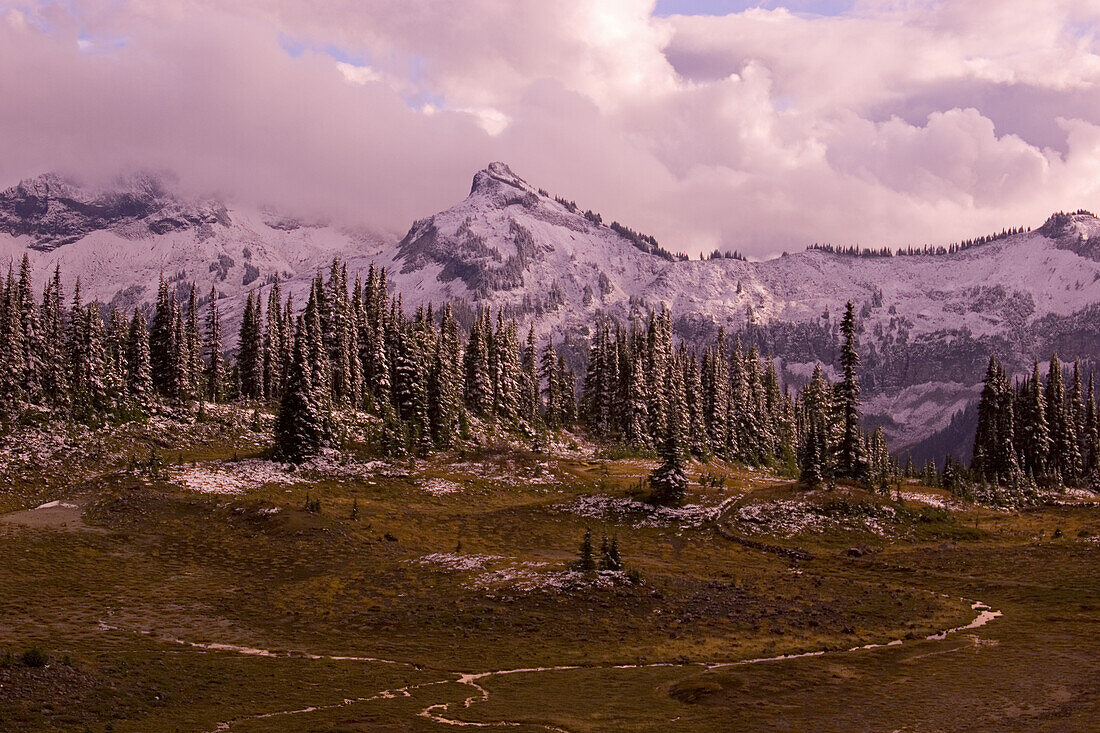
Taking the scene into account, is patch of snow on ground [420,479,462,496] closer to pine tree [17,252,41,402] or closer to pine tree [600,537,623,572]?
pine tree [600,537,623,572]

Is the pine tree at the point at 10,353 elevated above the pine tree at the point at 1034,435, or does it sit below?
above

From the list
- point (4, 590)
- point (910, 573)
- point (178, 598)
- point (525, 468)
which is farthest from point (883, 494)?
point (4, 590)

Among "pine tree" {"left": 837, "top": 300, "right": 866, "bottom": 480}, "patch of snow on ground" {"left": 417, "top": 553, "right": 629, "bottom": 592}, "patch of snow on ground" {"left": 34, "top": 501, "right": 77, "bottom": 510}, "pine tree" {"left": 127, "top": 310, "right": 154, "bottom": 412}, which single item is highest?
"pine tree" {"left": 127, "top": 310, "right": 154, "bottom": 412}

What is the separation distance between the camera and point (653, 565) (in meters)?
58.0

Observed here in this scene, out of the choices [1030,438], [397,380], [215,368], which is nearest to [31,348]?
[215,368]

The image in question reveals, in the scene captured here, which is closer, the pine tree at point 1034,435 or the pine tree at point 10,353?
the pine tree at point 10,353

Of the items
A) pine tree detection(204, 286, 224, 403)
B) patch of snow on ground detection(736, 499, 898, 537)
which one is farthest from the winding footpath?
pine tree detection(204, 286, 224, 403)

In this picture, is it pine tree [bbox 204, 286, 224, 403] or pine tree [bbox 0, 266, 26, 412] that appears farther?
pine tree [bbox 204, 286, 224, 403]

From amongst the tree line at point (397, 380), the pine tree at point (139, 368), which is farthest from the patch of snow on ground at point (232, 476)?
the pine tree at point (139, 368)

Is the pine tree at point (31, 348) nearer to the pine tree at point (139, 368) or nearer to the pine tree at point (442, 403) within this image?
the pine tree at point (139, 368)

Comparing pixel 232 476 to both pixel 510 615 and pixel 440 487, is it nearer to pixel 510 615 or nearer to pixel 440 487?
pixel 440 487

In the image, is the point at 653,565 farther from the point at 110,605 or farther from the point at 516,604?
the point at 110,605

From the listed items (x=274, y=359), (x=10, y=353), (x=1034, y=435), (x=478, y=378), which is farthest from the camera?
(x=274, y=359)

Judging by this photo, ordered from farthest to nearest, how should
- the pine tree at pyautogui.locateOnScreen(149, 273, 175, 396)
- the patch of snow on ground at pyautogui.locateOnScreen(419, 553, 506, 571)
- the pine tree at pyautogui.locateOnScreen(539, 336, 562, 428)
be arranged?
the pine tree at pyautogui.locateOnScreen(539, 336, 562, 428), the pine tree at pyautogui.locateOnScreen(149, 273, 175, 396), the patch of snow on ground at pyautogui.locateOnScreen(419, 553, 506, 571)
